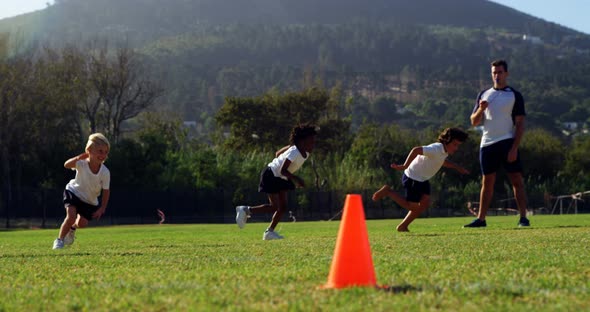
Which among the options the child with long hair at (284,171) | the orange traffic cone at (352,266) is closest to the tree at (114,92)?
the child with long hair at (284,171)

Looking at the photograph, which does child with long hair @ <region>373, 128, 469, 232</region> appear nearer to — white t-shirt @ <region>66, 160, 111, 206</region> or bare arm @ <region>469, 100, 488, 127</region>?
bare arm @ <region>469, 100, 488, 127</region>

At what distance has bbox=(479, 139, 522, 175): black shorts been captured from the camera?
13.9 metres

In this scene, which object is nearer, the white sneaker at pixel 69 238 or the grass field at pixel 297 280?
the grass field at pixel 297 280

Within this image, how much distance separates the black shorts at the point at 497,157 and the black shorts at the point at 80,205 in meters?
5.37

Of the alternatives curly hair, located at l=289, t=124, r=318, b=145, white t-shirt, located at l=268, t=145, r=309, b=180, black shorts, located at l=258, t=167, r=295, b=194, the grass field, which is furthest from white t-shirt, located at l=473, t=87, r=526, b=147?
the grass field

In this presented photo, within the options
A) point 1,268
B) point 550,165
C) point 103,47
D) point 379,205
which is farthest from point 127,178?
point 1,268

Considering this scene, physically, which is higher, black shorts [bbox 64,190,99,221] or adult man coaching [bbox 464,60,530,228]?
adult man coaching [bbox 464,60,530,228]

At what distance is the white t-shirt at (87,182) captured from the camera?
12172 millimetres

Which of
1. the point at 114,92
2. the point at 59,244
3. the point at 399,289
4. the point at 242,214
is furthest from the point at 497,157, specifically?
the point at 114,92

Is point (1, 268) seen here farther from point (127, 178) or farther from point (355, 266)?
point (127, 178)

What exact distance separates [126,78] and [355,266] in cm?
7524

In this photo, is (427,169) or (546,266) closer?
(546,266)

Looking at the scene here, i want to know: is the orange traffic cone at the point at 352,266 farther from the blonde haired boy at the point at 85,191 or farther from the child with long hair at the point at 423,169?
the child with long hair at the point at 423,169

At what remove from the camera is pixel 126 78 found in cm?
7956
